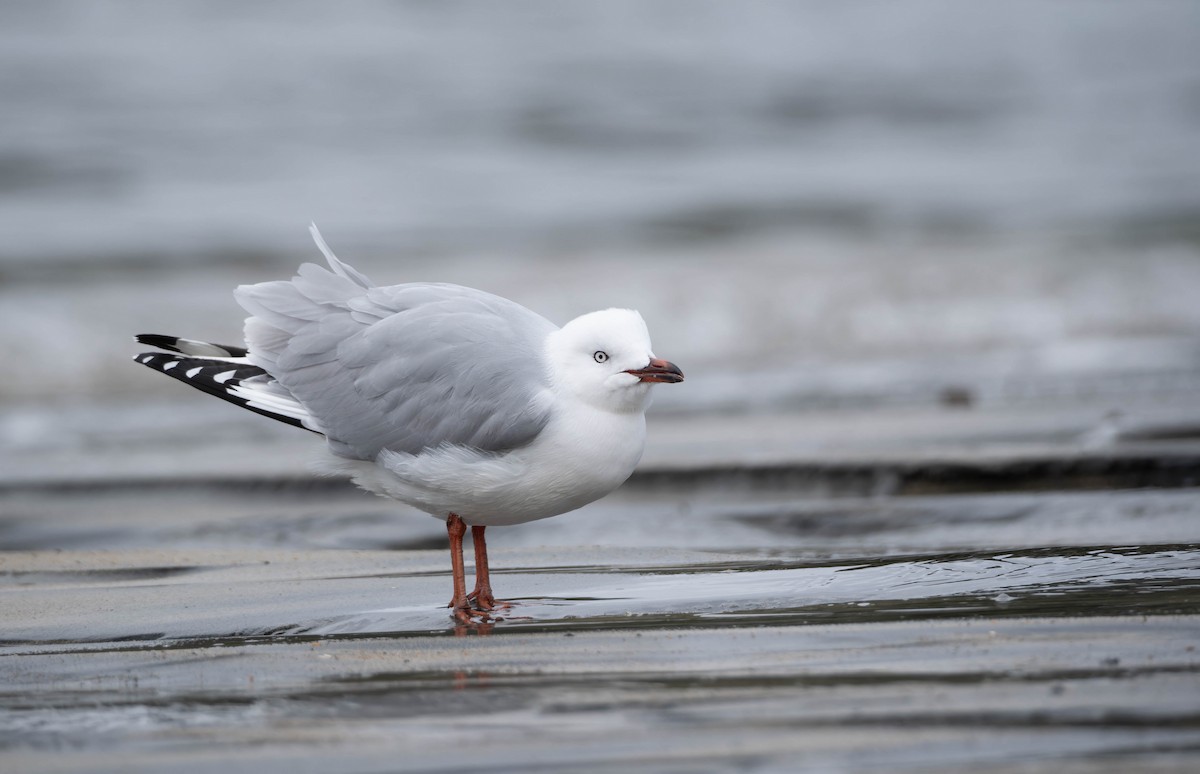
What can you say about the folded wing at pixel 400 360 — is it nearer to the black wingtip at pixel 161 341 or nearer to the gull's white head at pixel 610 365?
the gull's white head at pixel 610 365

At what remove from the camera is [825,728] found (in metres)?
2.55

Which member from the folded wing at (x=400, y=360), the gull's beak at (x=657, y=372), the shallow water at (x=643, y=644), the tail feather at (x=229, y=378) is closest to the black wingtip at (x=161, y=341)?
the tail feather at (x=229, y=378)

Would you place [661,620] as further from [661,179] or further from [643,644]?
[661,179]

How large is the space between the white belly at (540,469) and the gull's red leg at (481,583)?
0.15 metres

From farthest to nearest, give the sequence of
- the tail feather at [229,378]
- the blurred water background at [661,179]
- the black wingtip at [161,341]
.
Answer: the blurred water background at [661,179] < the black wingtip at [161,341] < the tail feather at [229,378]

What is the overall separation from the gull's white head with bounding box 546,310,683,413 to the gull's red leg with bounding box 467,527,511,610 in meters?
0.60

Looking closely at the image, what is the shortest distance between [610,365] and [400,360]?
2.15 feet

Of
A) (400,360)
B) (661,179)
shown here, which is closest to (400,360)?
(400,360)

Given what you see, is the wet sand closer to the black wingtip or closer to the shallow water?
the shallow water

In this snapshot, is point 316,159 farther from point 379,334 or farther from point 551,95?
point 379,334

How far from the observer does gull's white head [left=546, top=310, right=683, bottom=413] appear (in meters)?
3.69

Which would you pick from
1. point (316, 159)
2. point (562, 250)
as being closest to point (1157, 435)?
point (562, 250)

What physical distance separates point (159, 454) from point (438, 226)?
823cm

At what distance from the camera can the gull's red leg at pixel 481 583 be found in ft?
12.5
